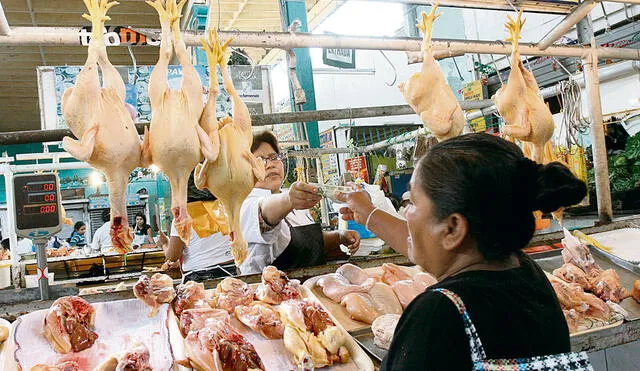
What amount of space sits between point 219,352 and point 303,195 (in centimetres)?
94

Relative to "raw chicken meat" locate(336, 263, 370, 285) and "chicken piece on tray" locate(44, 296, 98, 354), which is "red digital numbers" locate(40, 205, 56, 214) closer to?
"chicken piece on tray" locate(44, 296, 98, 354)

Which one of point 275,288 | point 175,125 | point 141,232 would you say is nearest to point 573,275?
point 275,288

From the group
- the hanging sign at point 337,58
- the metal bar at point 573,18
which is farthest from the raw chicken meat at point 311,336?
the metal bar at point 573,18

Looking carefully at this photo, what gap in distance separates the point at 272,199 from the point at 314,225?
0.74m

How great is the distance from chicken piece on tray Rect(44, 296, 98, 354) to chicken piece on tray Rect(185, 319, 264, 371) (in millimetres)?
486

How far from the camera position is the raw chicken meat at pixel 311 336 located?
2248 millimetres

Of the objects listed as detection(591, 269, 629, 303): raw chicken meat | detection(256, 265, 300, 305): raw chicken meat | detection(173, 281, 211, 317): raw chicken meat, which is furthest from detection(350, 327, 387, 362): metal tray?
detection(591, 269, 629, 303): raw chicken meat

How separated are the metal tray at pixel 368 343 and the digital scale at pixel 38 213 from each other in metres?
1.58

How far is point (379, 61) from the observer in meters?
15.7

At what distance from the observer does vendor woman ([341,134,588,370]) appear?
52.1 inches

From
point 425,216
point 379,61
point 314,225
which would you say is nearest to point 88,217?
point 379,61

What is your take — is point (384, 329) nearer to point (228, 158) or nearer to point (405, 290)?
point (405, 290)

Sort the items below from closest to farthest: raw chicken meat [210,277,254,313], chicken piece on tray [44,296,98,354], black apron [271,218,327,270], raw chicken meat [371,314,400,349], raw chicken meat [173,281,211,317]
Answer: chicken piece on tray [44,296,98,354], raw chicken meat [371,314,400,349], raw chicken meat [173,281,211,317], raw chicken meat [210,277,254,313], black apron [271,218,327,270]

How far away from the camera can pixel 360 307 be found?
265cm
